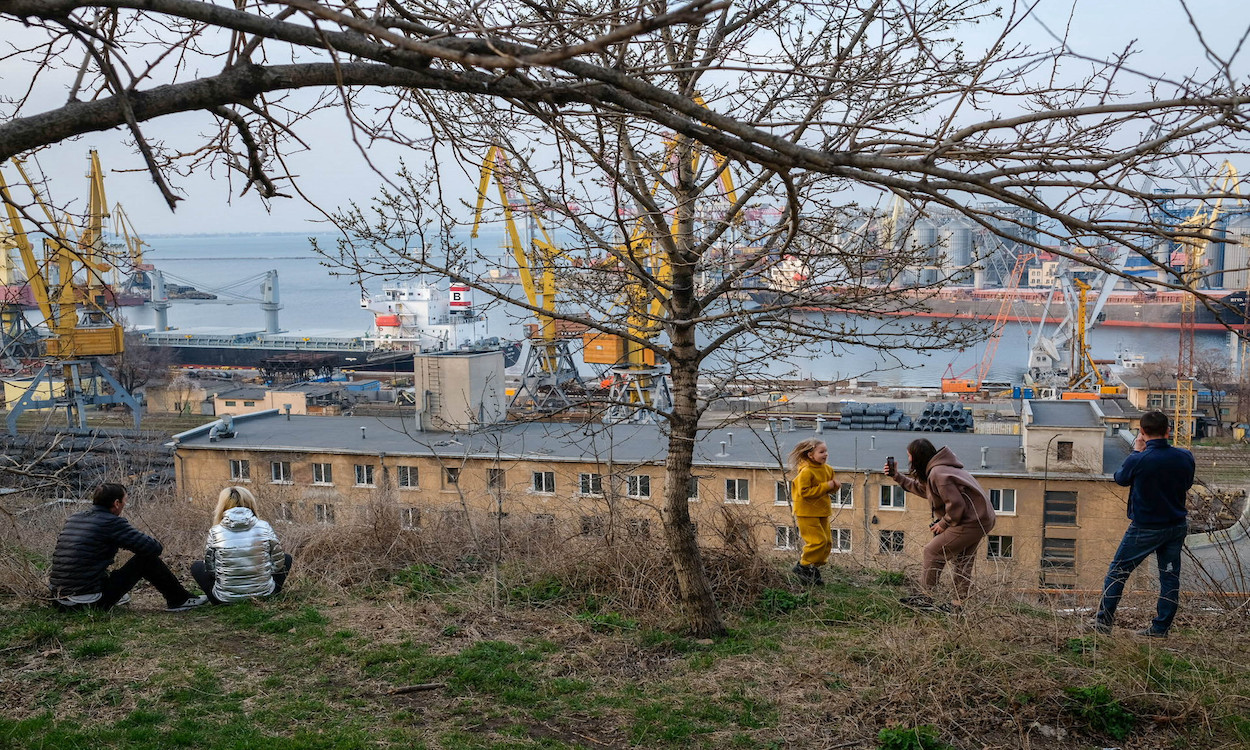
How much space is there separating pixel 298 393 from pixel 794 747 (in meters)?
34.9

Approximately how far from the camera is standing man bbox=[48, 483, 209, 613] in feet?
16.0

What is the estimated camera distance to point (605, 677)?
158 inches

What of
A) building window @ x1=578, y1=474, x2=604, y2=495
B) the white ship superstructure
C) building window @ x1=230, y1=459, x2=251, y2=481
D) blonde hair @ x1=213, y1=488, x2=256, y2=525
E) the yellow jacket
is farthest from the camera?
the white ship superstructure

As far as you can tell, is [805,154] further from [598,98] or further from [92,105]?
[92,105]

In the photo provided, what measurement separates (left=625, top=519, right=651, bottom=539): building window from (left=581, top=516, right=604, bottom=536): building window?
6.8 inches

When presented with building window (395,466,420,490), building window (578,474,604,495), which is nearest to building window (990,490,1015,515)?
building window (578,474,604,495)

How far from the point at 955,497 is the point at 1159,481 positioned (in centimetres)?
89

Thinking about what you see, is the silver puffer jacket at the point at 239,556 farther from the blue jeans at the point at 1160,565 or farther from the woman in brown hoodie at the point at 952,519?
the blue jeans at the point at 1160,565

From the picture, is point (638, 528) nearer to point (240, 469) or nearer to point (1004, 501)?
point (1004, 501)

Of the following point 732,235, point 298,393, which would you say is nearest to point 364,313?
point 298,393

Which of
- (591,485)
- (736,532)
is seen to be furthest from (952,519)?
(591,485)

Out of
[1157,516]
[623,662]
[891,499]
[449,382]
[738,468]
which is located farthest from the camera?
[449,382]

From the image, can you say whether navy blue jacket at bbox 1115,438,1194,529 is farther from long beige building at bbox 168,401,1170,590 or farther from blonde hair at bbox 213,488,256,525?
long beige building at bbox 168,401,1170,590

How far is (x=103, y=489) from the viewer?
488cm
